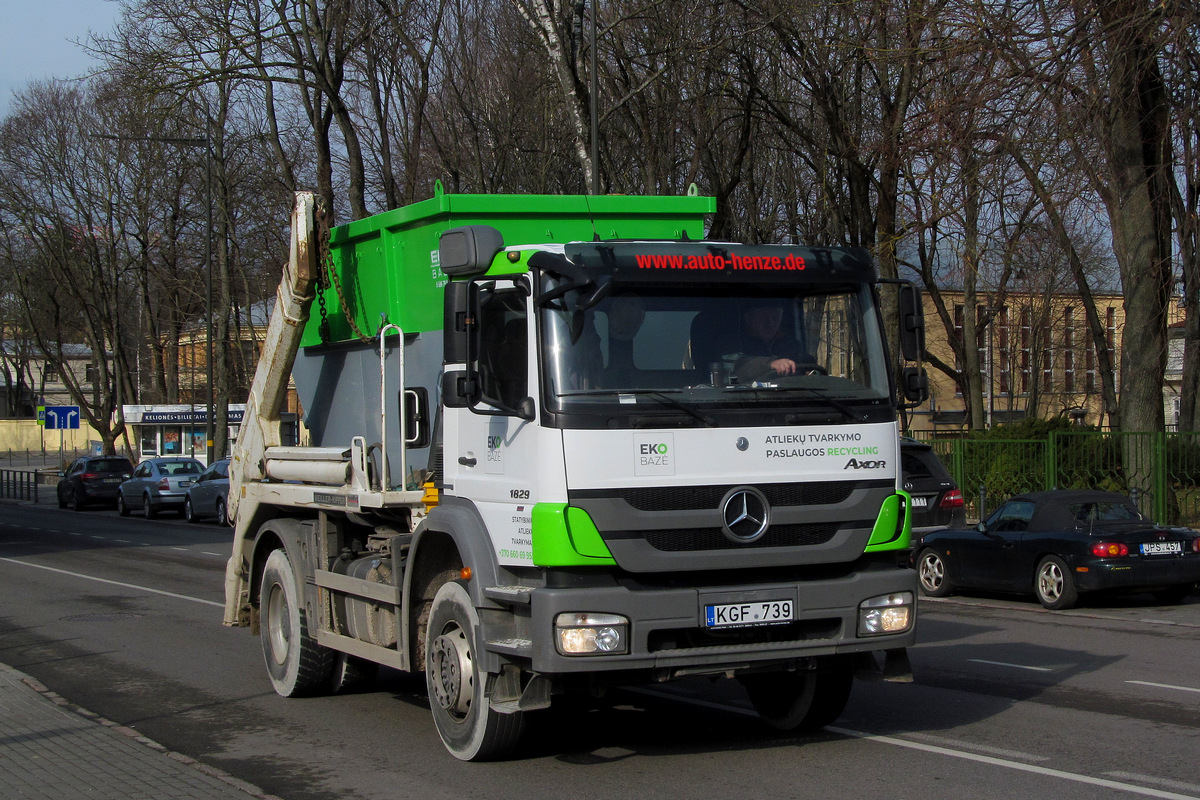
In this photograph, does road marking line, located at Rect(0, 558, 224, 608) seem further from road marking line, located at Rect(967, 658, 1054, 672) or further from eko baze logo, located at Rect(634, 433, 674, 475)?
eko baze logo, located at Rect(634, 433, 674, 475)

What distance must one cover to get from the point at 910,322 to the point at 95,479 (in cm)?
3649

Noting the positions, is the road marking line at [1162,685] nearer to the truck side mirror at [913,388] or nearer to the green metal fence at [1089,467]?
the truck side mirror at [913,388]

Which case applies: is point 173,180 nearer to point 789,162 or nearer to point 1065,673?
point 789,162

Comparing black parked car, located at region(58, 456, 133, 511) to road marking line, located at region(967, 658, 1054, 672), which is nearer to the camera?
road marking line, located at region(967, 658, 1054, 672)

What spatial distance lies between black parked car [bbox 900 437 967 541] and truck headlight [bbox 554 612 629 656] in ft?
34.6

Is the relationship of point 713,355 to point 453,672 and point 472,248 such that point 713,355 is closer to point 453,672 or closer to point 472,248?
point 472,248

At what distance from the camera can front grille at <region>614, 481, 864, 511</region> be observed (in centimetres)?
627

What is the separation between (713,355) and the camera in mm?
6602

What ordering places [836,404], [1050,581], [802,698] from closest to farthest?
[836,404] < [802,698] < [1050,581]

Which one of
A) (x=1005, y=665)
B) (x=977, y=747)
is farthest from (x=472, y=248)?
(x=1005, y=665)

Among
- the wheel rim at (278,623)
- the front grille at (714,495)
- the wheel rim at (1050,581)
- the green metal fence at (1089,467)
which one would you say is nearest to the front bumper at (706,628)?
the front grille at (714,495)

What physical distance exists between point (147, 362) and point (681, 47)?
53491mm

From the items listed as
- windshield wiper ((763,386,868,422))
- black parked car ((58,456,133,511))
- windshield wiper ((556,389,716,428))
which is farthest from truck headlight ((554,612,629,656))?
black parked car ((58,456,133,511))

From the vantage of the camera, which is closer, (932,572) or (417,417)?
(417,417)
